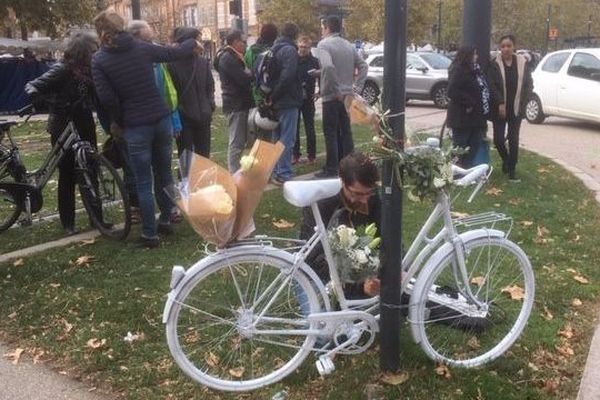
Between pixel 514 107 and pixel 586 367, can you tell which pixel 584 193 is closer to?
pixel 514 107

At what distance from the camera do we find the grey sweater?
782cm

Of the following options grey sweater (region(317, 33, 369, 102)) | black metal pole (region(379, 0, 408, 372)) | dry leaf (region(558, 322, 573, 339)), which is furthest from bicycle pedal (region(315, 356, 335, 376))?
grey sweater (region(317, 33, 369, 102))

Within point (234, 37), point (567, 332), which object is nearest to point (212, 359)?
point (567, 332)

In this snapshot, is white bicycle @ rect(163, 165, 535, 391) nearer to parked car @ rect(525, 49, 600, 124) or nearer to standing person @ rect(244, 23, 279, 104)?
standing person @ rect(244, 23, 279, 104)

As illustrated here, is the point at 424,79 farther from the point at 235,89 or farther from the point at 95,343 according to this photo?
the point at 95,343

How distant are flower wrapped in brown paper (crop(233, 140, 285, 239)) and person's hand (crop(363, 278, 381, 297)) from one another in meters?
0.68

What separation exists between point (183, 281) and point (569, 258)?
10.8ft

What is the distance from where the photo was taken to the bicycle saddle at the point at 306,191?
3039 millimetres

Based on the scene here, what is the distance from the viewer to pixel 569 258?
5.06 metres

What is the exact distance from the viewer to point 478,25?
25.2 ft

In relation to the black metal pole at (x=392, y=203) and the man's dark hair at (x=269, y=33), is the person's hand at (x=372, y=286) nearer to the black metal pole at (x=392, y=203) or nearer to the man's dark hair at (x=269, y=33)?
the black metal pole at (x=392, y=203)

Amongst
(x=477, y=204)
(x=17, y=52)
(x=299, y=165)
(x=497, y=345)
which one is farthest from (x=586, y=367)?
(x=17, y=52)

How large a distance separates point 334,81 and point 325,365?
16.6 ft

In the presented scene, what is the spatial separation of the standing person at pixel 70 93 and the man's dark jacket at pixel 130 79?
56 centimetres
